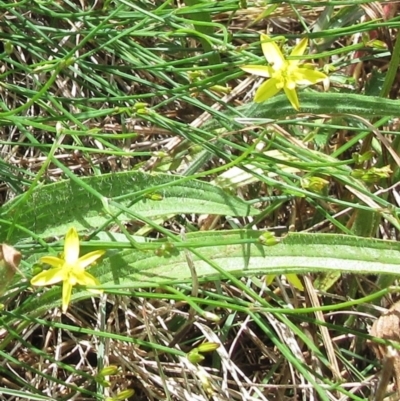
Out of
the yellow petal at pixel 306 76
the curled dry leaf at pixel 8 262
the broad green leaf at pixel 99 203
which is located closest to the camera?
the curled dry leaf at pixel 8 262

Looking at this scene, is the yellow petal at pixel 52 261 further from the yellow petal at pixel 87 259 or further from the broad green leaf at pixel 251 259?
the broad green leaf at pixel 251 259

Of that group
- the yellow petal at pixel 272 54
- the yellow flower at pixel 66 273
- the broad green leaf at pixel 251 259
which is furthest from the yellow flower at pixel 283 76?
the yellow flower at pixel 66 273

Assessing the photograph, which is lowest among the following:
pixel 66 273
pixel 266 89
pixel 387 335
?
pixel 387 335

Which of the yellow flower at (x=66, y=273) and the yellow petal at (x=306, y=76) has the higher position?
the yellow petal at (x=306, y=76)

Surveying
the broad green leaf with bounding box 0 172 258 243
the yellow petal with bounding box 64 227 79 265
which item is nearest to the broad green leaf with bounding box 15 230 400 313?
the broad green leaf with bounding box 0 172 258 243

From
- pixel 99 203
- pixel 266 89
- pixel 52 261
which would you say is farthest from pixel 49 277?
pixel 266 89

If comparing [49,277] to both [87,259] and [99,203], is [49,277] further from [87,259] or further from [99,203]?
[99,203]
